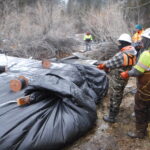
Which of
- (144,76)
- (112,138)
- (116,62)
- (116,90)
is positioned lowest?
(112,138)

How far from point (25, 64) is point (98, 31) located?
14.2 feet

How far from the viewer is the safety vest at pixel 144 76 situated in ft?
6.53

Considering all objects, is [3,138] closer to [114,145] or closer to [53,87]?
[53,87]

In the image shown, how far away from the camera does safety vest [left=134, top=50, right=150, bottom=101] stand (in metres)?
1.99

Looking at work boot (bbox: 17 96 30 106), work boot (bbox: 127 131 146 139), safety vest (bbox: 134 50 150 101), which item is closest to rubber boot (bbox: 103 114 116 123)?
work boot (bbox: 127 131 146 139)

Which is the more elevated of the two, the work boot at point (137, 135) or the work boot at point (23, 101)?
the work boot at point (23, 101)

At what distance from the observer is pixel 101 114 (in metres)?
2.93

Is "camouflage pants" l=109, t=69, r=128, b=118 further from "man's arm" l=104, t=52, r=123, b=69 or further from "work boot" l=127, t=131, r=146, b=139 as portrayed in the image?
"work boot" l=127, t=131, r=146, b=139

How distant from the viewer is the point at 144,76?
2094mm

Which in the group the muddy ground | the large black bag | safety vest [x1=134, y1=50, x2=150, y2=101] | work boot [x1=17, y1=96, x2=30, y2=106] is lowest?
the muddy ground

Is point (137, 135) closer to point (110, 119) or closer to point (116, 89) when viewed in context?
point (110, 119)

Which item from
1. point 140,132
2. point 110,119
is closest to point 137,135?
point 140,132

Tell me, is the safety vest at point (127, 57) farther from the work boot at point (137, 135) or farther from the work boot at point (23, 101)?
the work boot at point (23, 101)

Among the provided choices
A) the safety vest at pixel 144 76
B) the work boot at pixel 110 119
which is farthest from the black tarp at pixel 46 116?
the safety vest at pixel 144 76
